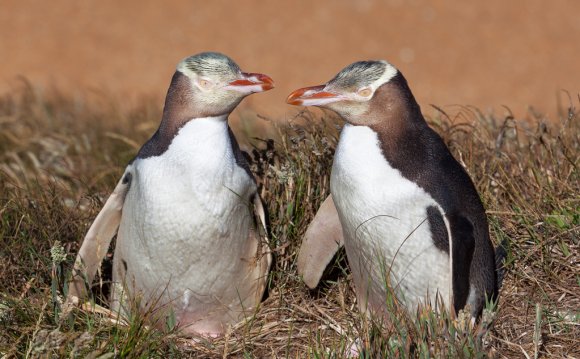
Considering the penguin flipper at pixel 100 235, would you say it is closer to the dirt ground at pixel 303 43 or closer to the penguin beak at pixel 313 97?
the penguin beak at pixel 313 97

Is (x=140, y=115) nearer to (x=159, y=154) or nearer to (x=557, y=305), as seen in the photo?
(x=159, y=154)

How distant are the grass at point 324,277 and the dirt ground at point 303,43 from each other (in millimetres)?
3902

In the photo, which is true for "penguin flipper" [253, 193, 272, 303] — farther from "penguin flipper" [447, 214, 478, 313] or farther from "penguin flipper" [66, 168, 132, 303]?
"penguin flipper" [447, 214, 478, 313]

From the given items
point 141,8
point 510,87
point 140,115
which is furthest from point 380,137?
point 141,8

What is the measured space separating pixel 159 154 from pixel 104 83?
227 inches

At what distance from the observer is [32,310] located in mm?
3273

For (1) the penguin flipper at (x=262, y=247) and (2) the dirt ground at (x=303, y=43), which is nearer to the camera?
(1) the penguin flipper at (x=262, y=247)

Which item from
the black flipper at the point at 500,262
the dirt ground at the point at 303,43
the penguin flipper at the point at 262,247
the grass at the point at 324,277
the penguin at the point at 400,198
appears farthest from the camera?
the dirt ground at the point at 303,43

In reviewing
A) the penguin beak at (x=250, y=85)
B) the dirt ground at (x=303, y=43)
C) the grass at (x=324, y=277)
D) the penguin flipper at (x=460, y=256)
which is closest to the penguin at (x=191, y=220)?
the penguin beak at (x=250, y=85)

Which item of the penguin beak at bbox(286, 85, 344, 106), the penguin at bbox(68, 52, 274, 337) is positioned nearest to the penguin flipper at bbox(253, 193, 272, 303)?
the penguin at bbox(68, 52, 274, 337)

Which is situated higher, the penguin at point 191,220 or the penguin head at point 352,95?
the penguin head at point 352,95

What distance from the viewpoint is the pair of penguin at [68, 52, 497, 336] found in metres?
3.19

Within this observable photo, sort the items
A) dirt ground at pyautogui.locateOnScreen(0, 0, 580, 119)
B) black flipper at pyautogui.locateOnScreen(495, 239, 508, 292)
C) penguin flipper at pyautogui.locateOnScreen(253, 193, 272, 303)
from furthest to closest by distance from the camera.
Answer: dirt ground at pyautogui.locateOnScreen(0, 0, 580, 119)
penguin flipper at pyautogui.locateOnScreen(253, 193, 272, 303)
black flipper at pyautogui.locateOnScreen(495, 239, 508, 292)

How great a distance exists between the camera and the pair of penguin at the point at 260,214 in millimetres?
3191
